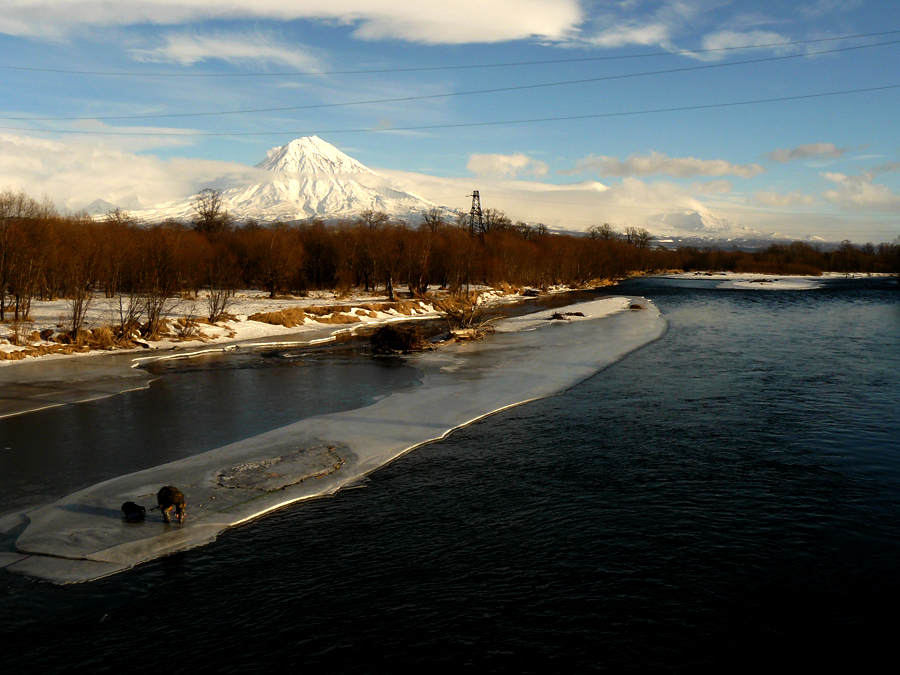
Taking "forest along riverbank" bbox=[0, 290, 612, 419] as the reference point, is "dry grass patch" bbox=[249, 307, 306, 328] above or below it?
above

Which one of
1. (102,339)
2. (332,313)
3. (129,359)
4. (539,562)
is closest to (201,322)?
(102,339)

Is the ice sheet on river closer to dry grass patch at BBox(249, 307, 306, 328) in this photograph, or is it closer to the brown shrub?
the brown shrub

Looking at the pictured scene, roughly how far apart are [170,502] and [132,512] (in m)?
0.69

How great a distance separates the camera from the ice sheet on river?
9.11 meters

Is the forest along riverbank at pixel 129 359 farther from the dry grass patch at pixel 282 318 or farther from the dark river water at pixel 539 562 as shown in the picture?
the dark river water at pixel 539 562

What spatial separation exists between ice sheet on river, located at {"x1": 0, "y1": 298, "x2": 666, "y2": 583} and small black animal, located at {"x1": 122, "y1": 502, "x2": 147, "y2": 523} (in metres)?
0.12

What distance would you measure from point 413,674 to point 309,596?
80.3 inches

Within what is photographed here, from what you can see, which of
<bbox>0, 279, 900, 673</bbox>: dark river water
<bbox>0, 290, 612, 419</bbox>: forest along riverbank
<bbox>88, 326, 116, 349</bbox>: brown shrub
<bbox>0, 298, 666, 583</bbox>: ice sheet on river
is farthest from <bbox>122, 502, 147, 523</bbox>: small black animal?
<bbox>88, 326, 116, 349</bbox>: brown shrub

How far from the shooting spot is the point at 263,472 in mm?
12188

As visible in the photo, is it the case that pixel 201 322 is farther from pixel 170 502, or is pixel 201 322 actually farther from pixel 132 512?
pixel 170 502

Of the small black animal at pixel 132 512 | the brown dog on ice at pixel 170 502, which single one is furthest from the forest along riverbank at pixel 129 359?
the brown dog on ice at pixel 170 502

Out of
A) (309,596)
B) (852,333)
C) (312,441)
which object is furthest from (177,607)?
(852,333)

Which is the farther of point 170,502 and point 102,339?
point 102,339

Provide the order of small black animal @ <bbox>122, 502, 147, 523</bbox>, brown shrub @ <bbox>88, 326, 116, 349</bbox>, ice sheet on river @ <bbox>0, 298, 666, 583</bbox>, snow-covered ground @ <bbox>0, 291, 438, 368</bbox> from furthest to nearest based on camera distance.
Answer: snow-covered ground @ <bbox>0, 291, 438, 368</bbox>
brown shrub @ <bbox>88, 326, 116, 349</bbox>
small black animal @ <bbox>122, 502, 147, 523</bbox>
ice sheet on river @ <bbox>0, 298, 666, 583</bbox>
